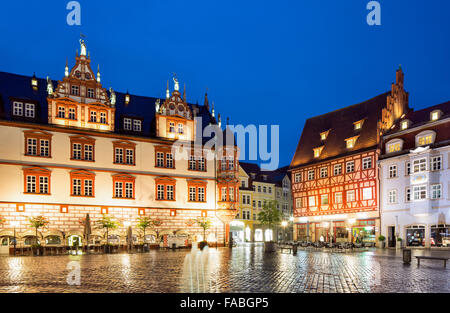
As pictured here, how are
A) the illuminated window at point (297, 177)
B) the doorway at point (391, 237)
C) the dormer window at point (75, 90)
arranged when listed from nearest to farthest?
the dormer window at point (75, 90) → the doorway at point (391, 237) → the illuminated window at point (297, 177)

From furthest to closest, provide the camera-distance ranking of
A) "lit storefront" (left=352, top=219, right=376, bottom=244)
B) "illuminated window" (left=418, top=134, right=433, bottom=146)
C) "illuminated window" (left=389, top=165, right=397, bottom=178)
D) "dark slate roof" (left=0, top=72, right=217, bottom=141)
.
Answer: "lit storefront" (left=352, top=219, right=376, bottom=244) < "illuminated window" (left=389, top=165, right=397, bottom=178) < "illuminated window" (left=418, top=134, right=433, bottom=146) < "dark slate roof" (left=0, top=72, right=217, bottom=141)

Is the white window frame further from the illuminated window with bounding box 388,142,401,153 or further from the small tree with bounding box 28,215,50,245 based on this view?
the small tree with bounding box 28,215,50,245

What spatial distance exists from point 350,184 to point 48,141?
107 ft

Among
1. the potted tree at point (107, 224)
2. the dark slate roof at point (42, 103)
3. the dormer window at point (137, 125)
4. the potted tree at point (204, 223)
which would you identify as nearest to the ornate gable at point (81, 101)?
the dark slate roof at point (42, 103)

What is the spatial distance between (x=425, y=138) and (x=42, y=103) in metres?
36.2

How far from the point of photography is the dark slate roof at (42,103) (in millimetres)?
38312

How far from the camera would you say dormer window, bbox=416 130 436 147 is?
4191 cm

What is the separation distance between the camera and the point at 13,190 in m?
36.2

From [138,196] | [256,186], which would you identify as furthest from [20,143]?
[256,186]

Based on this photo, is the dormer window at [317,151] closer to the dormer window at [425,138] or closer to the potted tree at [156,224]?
the dormer window at [425,138]

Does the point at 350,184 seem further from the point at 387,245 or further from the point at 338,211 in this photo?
the point at 387,245

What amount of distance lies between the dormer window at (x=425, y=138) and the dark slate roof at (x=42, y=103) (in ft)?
69.7

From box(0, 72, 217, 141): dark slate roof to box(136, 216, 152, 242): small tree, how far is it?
8227 millimetres

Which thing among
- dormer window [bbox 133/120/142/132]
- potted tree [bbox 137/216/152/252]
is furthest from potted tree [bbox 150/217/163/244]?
dormer window [bbox 133/120/142/132]
